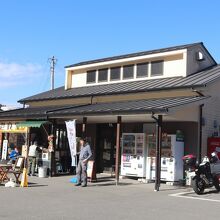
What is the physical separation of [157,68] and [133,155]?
16.5 ft

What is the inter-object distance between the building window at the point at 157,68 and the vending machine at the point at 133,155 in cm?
396

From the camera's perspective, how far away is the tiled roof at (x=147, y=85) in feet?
57.1

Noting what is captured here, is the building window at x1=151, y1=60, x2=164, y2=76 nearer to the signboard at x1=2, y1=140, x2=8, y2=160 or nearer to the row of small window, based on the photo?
the row of small window

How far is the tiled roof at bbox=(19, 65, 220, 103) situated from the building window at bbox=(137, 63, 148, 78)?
520 millimetres

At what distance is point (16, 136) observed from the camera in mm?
24812

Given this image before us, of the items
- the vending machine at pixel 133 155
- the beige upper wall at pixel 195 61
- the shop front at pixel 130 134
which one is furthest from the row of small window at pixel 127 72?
the vending machine at pixel 133 155

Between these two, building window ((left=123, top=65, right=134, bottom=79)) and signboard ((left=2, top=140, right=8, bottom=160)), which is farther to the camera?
signboard ((left=2, top=140, right=8, bottom=160))

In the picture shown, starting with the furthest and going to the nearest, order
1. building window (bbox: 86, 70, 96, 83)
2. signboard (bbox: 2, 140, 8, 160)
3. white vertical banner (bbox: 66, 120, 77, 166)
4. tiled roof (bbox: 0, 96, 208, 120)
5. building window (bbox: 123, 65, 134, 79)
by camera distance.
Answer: building window (bbox: 86, 70, 96, 83) → signboard (bbox: 2, 140, 8, 160) → building window (bbox: 123, 65, 134, 79) → white vertical banner (bbox: 66, 120, 77, 166) → tiled roof (bbox: 0, 96, 208, 120)

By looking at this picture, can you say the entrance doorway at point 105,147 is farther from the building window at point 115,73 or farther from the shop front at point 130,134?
the building window at point 115,73

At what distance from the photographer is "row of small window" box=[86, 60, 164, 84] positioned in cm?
2050

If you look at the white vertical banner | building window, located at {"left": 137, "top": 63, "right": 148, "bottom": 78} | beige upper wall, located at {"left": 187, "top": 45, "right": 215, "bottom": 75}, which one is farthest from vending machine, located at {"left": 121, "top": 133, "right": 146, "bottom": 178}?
beige upper wall, located at {"left": 187, "top": 45, "right": 215, "bottom": 75}

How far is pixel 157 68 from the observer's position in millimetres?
20500

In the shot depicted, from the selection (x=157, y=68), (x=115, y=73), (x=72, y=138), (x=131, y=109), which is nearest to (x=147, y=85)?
(x=157, y=68)

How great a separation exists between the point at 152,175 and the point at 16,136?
10.9 meters
